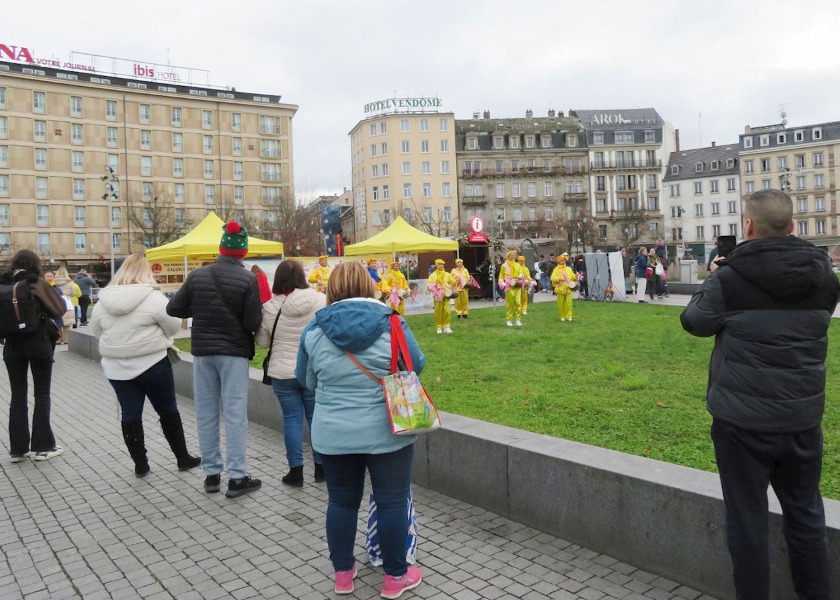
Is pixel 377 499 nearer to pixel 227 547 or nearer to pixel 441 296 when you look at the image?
pixel 227 547

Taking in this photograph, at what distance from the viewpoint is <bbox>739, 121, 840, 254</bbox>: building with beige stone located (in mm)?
83062

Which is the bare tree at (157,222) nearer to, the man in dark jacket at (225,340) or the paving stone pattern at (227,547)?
the paving stone pattern at (227,547)

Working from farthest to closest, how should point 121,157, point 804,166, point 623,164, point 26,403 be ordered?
point 623,164, point 804,166, point 121,157, point 26,403

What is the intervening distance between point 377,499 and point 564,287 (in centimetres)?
1360

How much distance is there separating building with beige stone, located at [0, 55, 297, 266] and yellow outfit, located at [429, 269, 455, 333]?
172 feet

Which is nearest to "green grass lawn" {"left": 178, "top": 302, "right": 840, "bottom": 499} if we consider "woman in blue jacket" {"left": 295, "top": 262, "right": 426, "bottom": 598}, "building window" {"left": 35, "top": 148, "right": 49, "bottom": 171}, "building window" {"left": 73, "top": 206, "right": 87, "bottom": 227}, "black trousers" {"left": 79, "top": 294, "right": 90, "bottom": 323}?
"woman in blue jacket" {"left": 295, "top": 262, "right": 426, "bottom": 598}

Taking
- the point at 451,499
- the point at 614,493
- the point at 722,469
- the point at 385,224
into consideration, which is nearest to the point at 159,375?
the point at 451,499

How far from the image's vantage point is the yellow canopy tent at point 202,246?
19094 mm

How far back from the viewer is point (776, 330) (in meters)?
2.95

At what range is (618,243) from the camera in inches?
3418

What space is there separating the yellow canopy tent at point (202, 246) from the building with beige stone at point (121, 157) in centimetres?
4647

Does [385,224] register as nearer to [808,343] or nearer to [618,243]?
[618,243]

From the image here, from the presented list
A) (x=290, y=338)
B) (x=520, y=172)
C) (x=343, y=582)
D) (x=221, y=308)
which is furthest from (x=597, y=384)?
(x=520, y=172)

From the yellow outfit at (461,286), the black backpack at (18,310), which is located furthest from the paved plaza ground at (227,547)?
the yellow outfit at (461,286)
